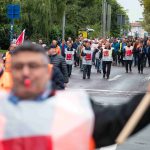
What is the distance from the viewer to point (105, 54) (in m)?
26.6

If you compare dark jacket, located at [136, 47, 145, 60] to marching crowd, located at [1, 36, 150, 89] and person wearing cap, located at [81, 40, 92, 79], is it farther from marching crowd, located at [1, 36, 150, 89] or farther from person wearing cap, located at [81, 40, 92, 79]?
person wearing cap, located at [81, 40, 92, 79]

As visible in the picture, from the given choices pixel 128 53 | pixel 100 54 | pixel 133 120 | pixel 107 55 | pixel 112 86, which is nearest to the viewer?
pixel 133 120

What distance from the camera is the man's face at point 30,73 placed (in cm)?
315

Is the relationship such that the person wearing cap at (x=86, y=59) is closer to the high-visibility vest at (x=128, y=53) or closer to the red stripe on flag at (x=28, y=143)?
the high-visibility vest at (x=128, y=53)

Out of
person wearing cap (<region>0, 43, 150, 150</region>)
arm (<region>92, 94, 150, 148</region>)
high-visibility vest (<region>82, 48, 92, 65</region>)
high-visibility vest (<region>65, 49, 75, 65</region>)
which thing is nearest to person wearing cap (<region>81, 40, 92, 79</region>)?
high-visibility vest (<region>82, 48, 92, 65</region>)

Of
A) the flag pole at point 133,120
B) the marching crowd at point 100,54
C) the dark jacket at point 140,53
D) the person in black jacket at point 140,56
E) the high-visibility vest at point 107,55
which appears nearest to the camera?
the flag pole at point 133,120

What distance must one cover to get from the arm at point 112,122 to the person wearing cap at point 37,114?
23 mm

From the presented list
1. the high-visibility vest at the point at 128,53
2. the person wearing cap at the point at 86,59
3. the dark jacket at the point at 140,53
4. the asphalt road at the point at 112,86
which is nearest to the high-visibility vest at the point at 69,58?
the asphalt road at the point at 112,86

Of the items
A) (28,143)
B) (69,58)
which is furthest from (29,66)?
(69,58)

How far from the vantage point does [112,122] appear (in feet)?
11.2

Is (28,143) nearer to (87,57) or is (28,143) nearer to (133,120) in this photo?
(133,120)

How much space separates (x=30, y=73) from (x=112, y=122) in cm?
55

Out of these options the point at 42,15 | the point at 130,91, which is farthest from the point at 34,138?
the point at 42,15

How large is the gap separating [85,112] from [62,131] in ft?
0.67
